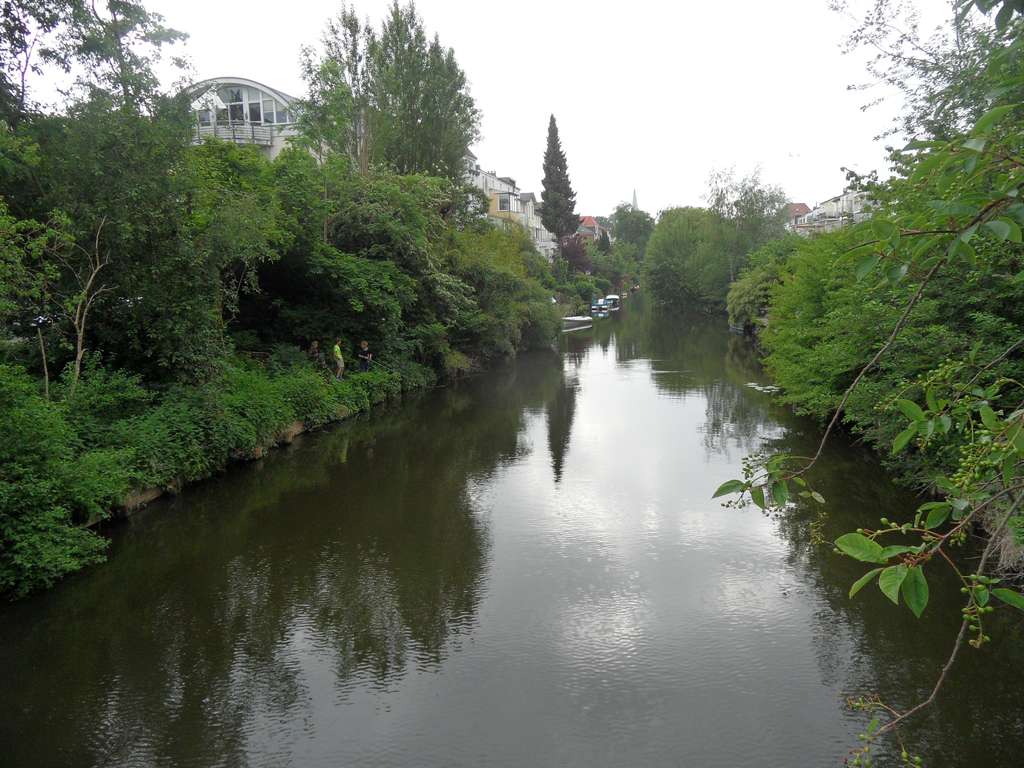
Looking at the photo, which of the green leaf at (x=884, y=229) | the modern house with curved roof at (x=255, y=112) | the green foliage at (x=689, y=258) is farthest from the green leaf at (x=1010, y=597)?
the green foliage at (x=689, y=258)

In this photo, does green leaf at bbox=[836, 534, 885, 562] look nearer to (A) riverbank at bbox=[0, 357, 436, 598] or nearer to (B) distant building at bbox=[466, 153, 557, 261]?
(A) riverbank at bbox=[0, 357, 436, 598]

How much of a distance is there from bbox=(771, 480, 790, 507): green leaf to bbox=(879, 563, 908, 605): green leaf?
1.39ft

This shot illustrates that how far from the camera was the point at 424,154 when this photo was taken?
32.9 m

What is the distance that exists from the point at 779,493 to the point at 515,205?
69.3 meters

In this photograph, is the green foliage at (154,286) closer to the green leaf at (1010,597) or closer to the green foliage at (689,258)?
the green leaf at (1010,597)

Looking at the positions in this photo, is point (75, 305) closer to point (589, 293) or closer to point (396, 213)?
point (396, 213)

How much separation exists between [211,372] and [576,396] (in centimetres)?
1326

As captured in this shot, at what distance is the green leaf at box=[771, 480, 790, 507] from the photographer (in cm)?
235

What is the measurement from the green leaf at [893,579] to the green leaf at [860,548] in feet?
0.13

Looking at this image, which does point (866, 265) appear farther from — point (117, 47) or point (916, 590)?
point (117, 47)

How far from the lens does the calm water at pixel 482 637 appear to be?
646 cm

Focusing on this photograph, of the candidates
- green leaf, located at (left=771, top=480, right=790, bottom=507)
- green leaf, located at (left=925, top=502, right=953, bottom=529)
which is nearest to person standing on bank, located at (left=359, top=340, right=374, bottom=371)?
green leaf, located at (left=771, top=480, right=790, bottom=507)

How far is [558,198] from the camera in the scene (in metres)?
74.9

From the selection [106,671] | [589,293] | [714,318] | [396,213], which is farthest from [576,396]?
[589,293]
